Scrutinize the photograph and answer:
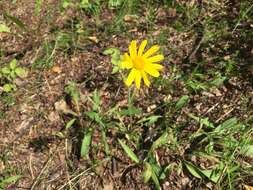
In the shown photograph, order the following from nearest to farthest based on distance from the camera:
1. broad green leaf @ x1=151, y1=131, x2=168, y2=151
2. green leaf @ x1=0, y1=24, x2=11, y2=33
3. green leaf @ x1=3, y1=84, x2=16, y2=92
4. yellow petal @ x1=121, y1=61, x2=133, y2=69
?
yellow petal @ x1=121, y1=61, x2=133, y2=69, broad green leaf @ x1=151, y1=131, x2=168, y2=151, green leaf @ x1=3, y1=84, x2=16, y2=92, green leaf @ x1=0, y1=24, x2=11, y2=33

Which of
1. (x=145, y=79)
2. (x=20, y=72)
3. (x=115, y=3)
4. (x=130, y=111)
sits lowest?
(x=130, y=111)

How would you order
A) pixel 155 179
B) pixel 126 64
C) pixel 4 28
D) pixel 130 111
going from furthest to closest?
pixel 4 28
pixel 130 111
pixel 155 179
pixel 126 64

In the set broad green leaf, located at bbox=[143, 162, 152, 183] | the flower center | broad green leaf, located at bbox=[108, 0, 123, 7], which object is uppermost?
broad green leaf, located at bbox=[108, 0, 123, 7]

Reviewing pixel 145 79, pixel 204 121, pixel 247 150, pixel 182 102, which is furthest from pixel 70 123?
pixel 247 150

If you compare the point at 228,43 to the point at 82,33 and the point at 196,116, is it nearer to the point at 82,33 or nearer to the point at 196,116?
the point at 196,116

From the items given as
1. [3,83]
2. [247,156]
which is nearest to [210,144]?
[247,156]

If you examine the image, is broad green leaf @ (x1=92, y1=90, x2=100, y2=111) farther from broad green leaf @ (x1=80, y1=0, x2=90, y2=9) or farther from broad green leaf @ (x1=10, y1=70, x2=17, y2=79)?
broad green leaf @ (x1=80, y1=0, x2=90, y2=9)

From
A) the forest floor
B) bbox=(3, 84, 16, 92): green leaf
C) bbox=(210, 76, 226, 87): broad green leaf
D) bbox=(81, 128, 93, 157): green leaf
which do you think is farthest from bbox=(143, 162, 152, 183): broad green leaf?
bbox=(3, 84, 16, 92): green leaf

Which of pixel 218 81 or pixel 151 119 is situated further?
pixel 218 81

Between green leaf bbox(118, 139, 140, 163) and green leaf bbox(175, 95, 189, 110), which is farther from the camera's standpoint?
green leaf bbox(175, 95, 189, 110)

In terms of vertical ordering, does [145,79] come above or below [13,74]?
above

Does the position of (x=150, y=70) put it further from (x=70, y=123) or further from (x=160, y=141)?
(x=70, y=123)
